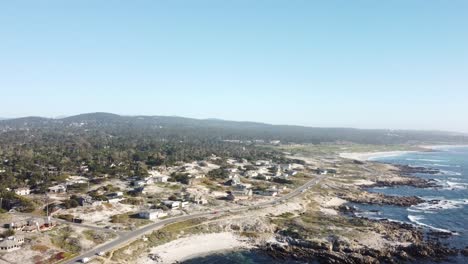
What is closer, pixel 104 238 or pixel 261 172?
pixel 104 238

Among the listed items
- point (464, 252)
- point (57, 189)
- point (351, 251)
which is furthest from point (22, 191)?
point (464, 252)

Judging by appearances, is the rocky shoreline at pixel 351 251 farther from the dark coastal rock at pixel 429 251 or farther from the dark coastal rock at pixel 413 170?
the dark coastal rock at pixel 413 170

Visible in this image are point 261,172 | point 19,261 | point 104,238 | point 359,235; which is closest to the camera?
point 19,261

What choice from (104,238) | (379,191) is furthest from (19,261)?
(379,191)

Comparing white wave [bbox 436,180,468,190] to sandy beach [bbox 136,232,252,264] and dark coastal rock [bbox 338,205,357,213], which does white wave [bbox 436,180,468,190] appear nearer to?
dark coastal rock [bbox 338,205,357,213]

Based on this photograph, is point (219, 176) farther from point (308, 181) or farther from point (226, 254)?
point (226, 254)

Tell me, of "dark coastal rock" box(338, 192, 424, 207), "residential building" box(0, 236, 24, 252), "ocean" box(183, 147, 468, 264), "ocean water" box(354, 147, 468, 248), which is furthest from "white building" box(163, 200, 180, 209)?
"dark coastal rock" box(338, 192, 424, 207)

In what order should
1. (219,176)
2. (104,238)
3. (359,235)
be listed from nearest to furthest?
(104,238) → (359,235) → (219,176)

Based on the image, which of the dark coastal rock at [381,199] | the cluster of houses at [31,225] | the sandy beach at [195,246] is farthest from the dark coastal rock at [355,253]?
the dark coastal rock at [381,199]
